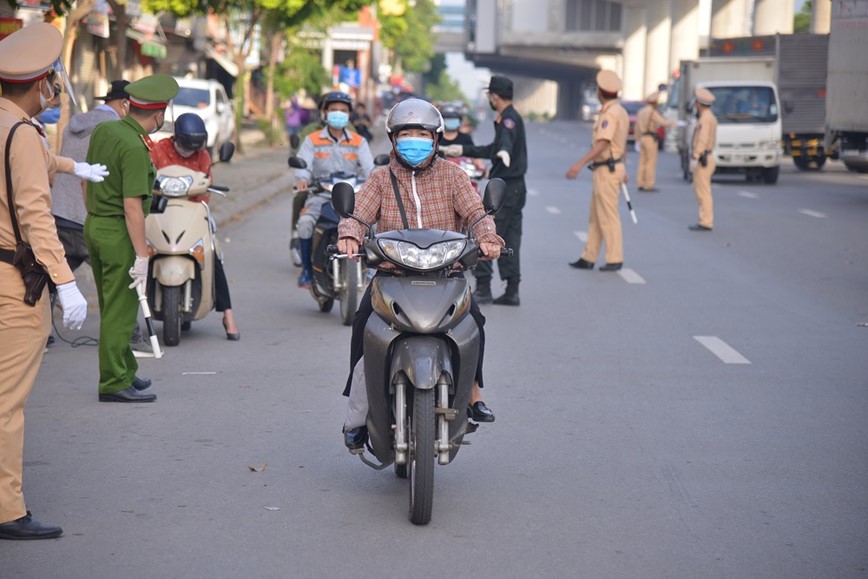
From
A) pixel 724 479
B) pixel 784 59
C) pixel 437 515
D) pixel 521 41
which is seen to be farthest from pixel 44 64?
pixel 521 41

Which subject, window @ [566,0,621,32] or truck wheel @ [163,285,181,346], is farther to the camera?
window @ [566,0,621,32]

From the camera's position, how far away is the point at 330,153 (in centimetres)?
1188

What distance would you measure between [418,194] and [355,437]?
1090mm

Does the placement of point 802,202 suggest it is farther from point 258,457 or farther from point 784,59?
point 258,457

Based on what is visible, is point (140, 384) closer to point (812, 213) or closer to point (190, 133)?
point (190, 133)

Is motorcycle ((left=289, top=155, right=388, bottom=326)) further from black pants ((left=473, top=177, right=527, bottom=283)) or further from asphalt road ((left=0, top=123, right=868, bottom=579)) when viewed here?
black pants ((left=473, top=177, right=527, bottom=283))

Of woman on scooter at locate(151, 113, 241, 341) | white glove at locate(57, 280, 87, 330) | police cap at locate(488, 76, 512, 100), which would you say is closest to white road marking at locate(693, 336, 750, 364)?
police cap at locate(488, 76, 512, 100)

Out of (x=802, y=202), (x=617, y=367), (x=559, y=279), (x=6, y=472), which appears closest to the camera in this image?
(x=6, y=472)

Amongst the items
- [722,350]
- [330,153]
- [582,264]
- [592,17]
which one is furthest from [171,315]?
[592,17]

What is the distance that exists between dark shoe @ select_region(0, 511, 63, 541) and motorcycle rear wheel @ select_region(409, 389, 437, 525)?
137 cm

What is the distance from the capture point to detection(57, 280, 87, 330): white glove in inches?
210

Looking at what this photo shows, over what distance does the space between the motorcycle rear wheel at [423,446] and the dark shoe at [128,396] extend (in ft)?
9.38

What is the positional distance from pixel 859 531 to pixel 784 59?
30670mm

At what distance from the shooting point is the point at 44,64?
538 cm
